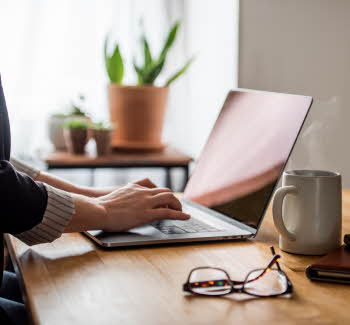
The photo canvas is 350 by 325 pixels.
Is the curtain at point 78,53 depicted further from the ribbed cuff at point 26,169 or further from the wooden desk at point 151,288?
the wooden desk at point 151,288

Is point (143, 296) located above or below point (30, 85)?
below

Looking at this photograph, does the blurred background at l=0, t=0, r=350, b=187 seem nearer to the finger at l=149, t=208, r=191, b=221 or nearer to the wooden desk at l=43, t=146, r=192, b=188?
the wooden desk at l=43, t=146, r=192, b=188

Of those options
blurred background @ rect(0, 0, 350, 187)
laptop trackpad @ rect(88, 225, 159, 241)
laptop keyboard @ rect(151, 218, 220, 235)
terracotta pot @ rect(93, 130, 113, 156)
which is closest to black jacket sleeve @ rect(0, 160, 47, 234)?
laptop trackpad @ rect(88, 225, 159, 241)

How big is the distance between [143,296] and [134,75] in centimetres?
200

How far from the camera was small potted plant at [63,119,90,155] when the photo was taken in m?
2.25

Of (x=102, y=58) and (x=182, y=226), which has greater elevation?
(x=102, y=58)

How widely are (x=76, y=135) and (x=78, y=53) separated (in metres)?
0.50

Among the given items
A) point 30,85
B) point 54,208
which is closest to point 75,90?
point 30,85

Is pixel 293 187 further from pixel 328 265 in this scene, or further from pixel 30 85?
pixel 30 85

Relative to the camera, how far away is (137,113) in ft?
7.64

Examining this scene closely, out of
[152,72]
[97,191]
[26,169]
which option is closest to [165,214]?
[97,191]

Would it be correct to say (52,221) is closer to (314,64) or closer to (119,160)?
(314,64)

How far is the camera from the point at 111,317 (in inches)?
26.8

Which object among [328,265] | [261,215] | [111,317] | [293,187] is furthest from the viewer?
[261,215]
